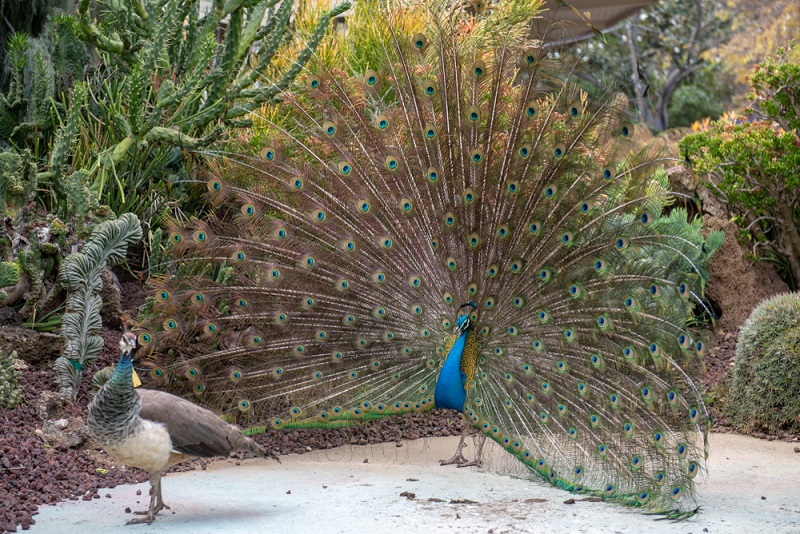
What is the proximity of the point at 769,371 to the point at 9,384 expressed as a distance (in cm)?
660

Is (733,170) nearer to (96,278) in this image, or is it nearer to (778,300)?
(778,300)

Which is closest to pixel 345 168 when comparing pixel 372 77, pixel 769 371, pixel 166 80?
pixel 372 77

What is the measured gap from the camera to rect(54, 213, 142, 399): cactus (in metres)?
7.08

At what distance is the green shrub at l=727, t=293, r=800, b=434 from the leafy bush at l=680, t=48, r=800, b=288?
2.16 m

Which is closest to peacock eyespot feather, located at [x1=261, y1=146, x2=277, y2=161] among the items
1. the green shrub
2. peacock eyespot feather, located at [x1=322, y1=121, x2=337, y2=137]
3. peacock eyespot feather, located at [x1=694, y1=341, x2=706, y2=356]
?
peacock eyespot feather, located at [x1=322, y1=121, x2=337, y2=137]

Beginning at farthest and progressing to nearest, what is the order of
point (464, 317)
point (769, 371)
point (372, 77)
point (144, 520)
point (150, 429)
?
point (769, 371)
point (372, 77)
point (464, 317)
point (144, 520)
point (150, 429)

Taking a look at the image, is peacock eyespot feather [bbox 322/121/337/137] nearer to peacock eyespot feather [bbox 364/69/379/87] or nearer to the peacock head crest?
peacock eyespot feather [bbox 364/69/379/87]

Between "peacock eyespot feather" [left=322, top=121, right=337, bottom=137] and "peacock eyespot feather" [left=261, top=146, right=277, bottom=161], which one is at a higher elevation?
"peacock eyespot feather" [left=322, top=121, right=337, bottom=137]

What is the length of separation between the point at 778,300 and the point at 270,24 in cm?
611

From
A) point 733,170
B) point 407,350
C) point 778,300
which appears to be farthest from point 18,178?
point 733,170

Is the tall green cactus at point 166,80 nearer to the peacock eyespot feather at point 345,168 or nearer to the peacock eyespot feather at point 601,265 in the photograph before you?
the peacock eyespot feather at point 345,168

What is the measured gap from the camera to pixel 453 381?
21.6ft

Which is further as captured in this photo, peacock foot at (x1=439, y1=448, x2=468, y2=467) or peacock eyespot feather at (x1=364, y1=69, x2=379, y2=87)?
peacock foot at (x1=439, y1=448, x2=468, y2=467)

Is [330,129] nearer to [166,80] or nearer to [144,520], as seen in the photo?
[166,80]
